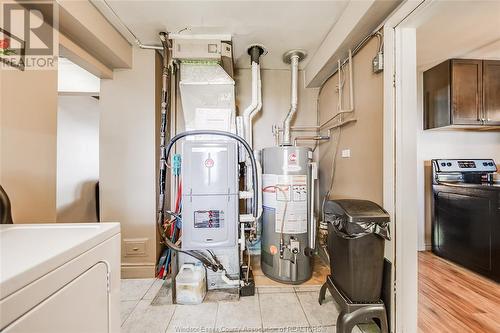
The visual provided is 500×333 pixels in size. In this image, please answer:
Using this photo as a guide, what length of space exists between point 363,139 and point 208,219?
1554 millimetres

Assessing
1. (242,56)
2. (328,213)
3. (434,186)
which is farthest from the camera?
(434,186)

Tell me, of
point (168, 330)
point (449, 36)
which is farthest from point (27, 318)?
point (449, 36)

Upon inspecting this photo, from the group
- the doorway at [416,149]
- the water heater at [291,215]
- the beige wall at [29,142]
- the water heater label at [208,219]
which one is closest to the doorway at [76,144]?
the beige wall at [29,142]

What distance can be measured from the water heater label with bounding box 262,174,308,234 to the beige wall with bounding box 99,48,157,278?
1371mm

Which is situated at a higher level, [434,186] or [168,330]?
[434,186]

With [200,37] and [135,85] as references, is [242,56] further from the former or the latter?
[135,85]

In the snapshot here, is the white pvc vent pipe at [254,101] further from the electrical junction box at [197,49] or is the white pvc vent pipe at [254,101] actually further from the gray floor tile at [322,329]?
the gray floor tile at [322,329]

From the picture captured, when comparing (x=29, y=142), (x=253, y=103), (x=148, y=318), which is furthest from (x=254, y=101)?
(x=148, y=318)

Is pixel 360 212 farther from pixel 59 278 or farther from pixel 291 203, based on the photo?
pixel 59 278

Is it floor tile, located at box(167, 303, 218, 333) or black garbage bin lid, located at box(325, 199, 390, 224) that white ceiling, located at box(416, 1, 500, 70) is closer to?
black garbage bin lid, located at box(325, 199, 390, 224)

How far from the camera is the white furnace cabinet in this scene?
48cm

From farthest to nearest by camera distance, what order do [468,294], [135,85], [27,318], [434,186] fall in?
[434,186], [135,85], [468,294], [27,318]

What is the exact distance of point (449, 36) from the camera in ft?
6.23

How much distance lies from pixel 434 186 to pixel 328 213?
2110 mm
